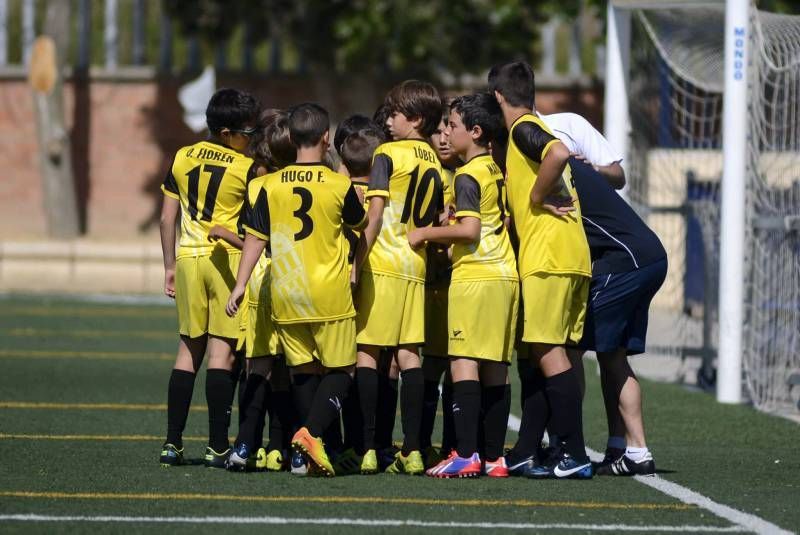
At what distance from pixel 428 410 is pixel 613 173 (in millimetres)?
1500

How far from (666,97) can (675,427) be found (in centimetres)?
540

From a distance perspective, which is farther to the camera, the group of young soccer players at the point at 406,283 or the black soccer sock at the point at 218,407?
the black soccer sock at the point at 218,407

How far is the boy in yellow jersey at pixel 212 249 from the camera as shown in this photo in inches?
293

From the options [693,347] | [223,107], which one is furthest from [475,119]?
[693,347]

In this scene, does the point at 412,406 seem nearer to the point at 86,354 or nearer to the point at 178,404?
the point at 178,404

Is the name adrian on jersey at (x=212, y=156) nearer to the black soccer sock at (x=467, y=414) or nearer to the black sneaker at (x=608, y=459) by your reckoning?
the black soccer sock at (x=467, y=414)

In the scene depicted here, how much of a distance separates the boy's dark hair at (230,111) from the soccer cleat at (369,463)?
173 cm

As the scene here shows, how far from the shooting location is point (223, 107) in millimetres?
7480

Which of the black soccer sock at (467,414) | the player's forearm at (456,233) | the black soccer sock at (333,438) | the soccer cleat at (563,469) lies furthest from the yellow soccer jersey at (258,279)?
the soccer cleat at (563,469)

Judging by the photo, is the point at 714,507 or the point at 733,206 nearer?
the point at 714,507

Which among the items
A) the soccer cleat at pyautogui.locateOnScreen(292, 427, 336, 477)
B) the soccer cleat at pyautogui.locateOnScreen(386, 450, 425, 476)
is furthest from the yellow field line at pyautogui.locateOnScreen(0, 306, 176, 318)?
the soccer cleat at pyautogui.locateOnScreen(292, 427, 336, 477)

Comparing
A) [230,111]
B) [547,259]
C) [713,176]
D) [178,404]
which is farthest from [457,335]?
[713,176]

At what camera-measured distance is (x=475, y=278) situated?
712 centimetres

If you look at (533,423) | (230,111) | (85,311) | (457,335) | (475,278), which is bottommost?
(533,423)
